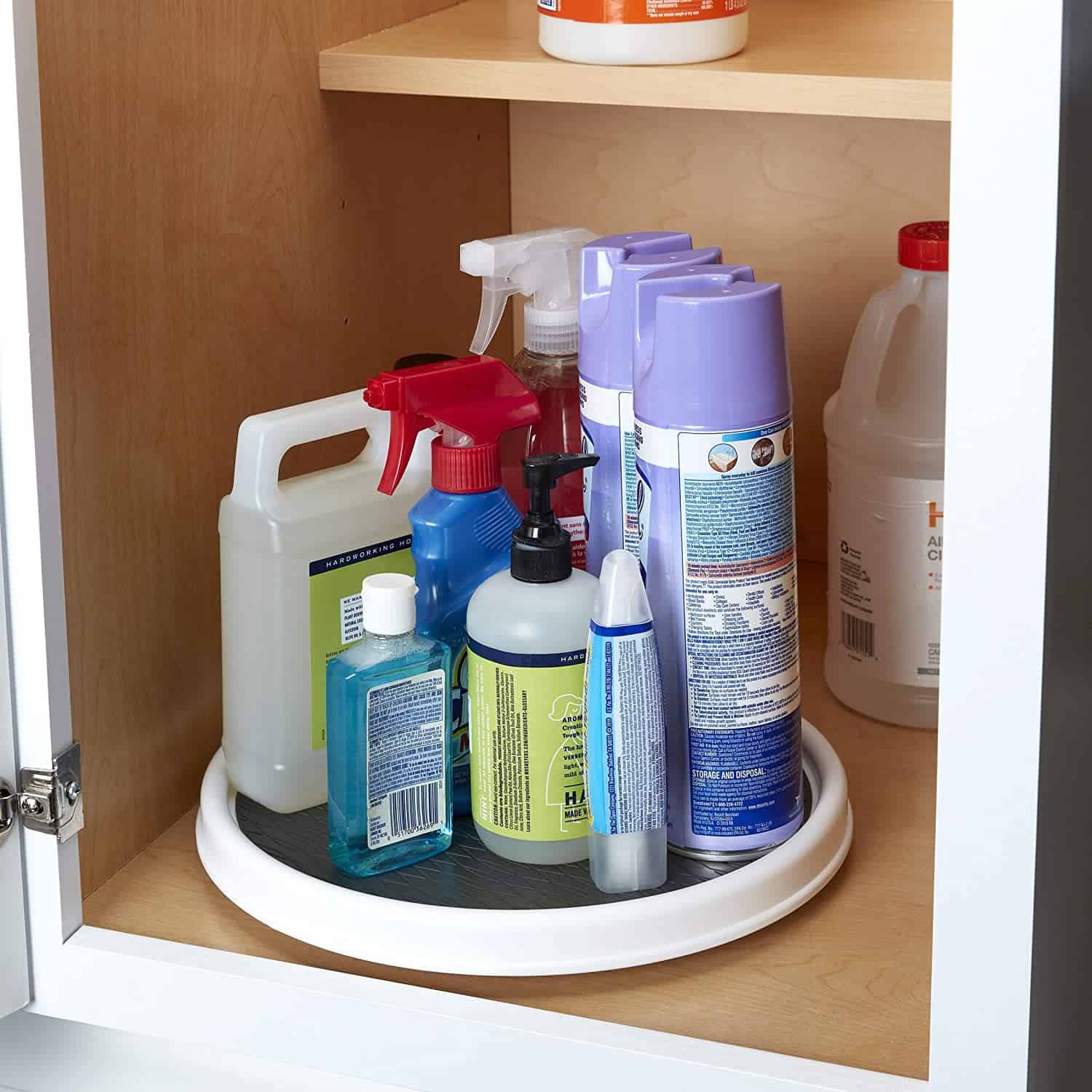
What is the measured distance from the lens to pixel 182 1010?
0.71m

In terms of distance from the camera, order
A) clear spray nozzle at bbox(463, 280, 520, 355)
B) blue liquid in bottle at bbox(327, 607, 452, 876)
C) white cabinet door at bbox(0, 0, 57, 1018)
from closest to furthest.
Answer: white cabinet door at bbox(0, 0, 57, 1018) < blue liquid in bottle at bbox(327, 607, 452, 876) < clear spray nozzle at bbox(463, 280, 520, 355)

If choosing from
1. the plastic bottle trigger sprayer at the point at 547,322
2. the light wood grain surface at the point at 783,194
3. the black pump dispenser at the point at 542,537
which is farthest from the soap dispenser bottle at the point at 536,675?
the light wood grain surface at the point at 783,194

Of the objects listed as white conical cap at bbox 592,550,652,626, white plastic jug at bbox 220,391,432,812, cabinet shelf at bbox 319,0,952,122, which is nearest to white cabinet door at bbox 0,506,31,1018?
white plastic jug at bbox 220,391,432,812

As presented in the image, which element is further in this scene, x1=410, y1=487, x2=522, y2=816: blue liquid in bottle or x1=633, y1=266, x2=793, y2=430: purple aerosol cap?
x1=410, y1=487, x2=522, y2=816: blue liquid in bottle

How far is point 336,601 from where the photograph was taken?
2.68ft

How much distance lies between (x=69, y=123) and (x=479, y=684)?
1.07ft

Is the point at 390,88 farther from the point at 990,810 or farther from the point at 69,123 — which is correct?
the point at 990,810

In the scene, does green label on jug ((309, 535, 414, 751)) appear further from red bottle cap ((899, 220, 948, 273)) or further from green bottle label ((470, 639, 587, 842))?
red bottle cap ((899, 220, 948, 273))

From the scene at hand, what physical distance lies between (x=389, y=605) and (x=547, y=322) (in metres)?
0.21

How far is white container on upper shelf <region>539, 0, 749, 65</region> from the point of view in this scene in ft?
2.74

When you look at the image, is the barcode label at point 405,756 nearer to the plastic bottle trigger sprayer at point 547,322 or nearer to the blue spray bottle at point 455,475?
the blue spray bottle at point 455,475

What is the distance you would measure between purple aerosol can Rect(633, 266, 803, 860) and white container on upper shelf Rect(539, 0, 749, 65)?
0.17m

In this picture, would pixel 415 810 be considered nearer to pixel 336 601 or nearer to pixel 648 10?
pixel 336 601

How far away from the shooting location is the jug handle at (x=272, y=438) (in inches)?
30.6
